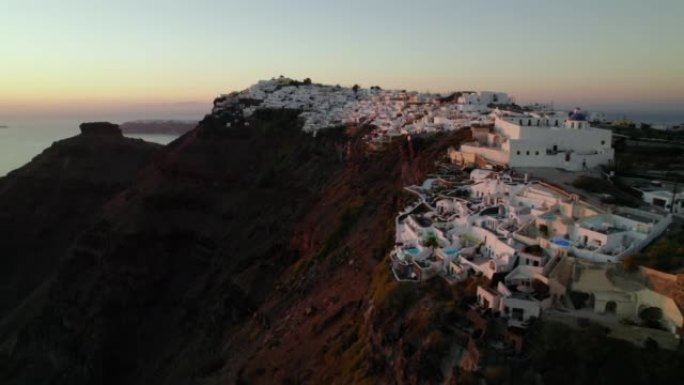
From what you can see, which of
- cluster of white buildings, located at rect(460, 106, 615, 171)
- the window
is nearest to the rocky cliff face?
the window

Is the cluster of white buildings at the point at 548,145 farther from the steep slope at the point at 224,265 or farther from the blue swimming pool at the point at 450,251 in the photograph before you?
the blue swimming pool at the point at 450,251

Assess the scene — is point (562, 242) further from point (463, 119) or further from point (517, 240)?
point (463, 119)

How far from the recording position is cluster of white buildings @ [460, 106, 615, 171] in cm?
3014

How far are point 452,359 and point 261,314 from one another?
723 inches

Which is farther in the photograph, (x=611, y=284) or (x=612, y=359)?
(x=611, y=284)

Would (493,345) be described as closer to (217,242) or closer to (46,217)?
(217,242)

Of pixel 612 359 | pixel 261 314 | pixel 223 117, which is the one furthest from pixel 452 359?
pixel 223 117

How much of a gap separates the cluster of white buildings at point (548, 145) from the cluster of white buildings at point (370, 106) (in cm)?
765

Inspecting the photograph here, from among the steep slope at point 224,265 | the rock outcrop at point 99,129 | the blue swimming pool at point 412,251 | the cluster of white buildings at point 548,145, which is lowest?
the steep slope at point 224,265

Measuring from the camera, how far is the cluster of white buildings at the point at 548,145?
98.9 ft

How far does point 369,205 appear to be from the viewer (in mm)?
35406

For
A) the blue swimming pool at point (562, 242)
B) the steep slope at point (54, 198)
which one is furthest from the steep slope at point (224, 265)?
the blue swimming pool at point (562, 242)

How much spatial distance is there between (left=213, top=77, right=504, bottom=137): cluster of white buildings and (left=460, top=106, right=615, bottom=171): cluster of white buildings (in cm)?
765

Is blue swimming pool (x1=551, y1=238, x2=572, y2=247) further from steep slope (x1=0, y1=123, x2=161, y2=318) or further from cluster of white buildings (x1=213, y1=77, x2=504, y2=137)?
steep slope (x1=0, y1=123, x2=161, y2=318)
